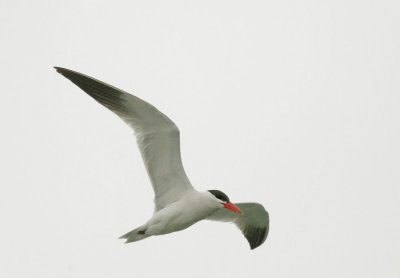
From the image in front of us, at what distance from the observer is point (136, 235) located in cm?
1063

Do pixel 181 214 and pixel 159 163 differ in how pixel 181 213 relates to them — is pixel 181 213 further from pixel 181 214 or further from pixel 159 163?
pixel 159 163

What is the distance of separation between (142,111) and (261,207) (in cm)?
344

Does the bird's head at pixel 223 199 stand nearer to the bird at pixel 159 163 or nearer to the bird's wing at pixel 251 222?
the bird at pixel 159 163

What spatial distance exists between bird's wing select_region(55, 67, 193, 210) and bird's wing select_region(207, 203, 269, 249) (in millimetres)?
1827

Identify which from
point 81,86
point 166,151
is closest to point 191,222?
point 166,151

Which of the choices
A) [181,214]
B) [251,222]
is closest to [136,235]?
[181,214]

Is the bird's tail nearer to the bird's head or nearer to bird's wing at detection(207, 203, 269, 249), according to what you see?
the bird's head

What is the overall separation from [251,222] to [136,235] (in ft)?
9.71

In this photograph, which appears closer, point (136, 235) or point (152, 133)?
point (152, 133)

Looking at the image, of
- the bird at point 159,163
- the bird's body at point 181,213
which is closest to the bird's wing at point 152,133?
the bird at point 159,163

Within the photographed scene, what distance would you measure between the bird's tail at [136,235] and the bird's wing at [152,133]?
2.20 feet

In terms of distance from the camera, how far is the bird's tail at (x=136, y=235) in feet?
34.8

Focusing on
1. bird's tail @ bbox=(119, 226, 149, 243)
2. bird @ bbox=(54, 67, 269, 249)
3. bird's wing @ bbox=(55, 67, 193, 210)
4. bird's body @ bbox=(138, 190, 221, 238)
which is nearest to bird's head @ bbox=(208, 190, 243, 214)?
bird @ bbox=(54, 67, 269, 249)

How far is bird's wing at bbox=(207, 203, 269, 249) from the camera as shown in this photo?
1256 centimetres
